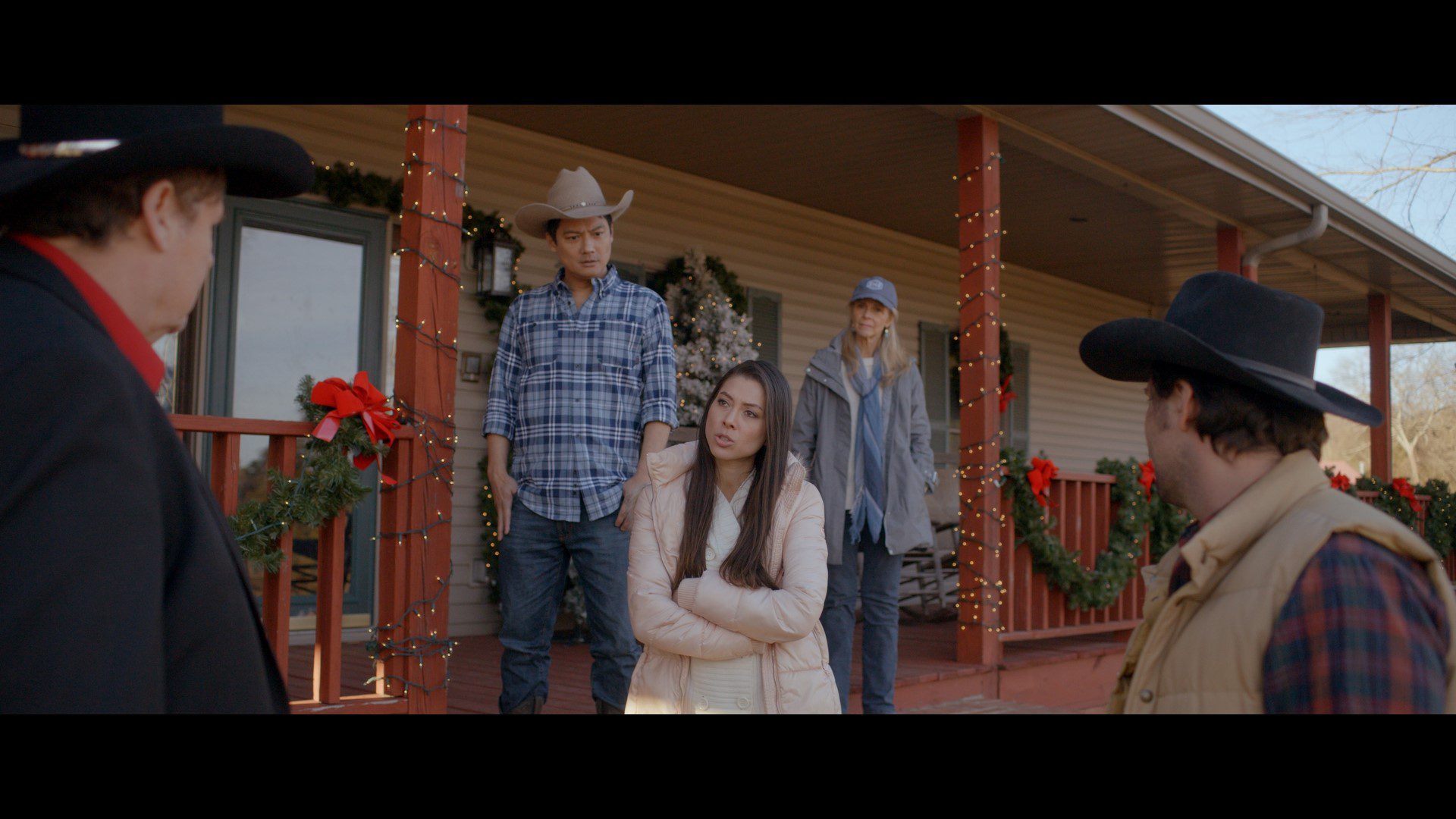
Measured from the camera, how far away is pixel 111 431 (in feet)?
3.54

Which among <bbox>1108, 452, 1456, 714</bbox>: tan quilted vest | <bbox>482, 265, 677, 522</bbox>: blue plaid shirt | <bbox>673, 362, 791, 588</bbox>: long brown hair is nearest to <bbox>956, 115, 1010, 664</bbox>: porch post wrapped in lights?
<bbox>482, 265, 677, 522</bbox>: blue plaid shirt

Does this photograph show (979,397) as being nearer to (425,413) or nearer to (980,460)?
(980,460)

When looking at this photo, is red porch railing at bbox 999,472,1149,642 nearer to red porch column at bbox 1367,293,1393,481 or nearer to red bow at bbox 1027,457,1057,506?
red bow at bbox 1027,457,1057,506

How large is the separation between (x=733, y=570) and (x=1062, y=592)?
4.90 metres

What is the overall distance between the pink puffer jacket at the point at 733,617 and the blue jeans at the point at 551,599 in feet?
2.37

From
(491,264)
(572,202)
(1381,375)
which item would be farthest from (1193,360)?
(1381,375)

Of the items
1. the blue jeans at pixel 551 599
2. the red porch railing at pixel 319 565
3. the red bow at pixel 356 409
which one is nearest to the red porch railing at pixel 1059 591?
the blue jeans at pixel 551 599

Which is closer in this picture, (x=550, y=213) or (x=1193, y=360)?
(x=1193, y=360)

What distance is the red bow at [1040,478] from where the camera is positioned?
6.84m

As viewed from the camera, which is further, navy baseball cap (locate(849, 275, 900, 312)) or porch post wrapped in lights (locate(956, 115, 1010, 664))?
porch post wrapped in lights (locate(956, 115, 1010, 664))

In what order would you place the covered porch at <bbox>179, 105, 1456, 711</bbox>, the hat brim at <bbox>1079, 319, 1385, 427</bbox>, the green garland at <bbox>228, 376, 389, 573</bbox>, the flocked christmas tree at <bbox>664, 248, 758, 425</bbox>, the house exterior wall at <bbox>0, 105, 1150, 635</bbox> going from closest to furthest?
1. the hat brim at <bbox>1079, 319, 1385, 427</bbox>
2. the green garland at <bbox>228, 376, 389, 573</bbox>
3. the covered porch at <bbox>179, 105, 1456, 711</bbox>
4. the house exterior wall at <bbox>0, 105, 1150, 635</bbox>
5. the flocked christmas tree at <bbox>664, 248, 758, 425</bbox>

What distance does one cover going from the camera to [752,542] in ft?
10.6

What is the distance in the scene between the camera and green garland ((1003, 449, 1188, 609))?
6980mm

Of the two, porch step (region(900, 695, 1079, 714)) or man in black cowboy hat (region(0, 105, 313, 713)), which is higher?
man in black cowboy hat (region(0, 105, 313, 713))
